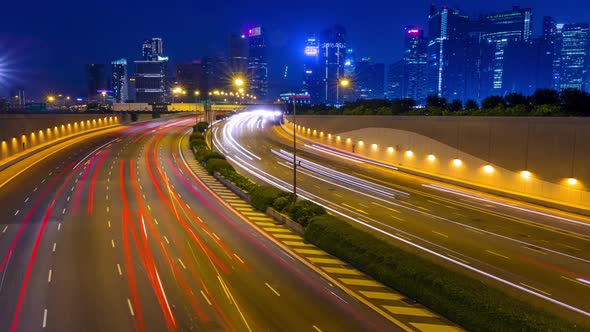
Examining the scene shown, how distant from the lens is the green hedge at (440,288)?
1550cm

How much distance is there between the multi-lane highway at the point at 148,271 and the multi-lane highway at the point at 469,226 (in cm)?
817

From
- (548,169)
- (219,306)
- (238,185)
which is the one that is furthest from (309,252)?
(548,169)

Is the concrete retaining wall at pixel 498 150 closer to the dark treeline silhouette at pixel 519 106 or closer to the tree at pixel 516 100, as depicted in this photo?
the dark treeline silhouette at pixel 519 106

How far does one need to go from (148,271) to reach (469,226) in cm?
2193

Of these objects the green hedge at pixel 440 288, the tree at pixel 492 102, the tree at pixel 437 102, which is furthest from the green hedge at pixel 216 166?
the tree at pixel 492 102

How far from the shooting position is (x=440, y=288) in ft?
61.1

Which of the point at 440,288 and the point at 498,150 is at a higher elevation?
the point at 498,150

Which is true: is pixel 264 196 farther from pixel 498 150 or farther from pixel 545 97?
pixel 545 97

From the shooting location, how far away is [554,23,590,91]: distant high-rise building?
15600 centimetres

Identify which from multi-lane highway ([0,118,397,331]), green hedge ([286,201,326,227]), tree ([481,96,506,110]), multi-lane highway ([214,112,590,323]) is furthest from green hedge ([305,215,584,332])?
tree ([481,96,506,110])

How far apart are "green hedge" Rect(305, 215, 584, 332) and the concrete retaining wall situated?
72.8ft

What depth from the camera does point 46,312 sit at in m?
18.2

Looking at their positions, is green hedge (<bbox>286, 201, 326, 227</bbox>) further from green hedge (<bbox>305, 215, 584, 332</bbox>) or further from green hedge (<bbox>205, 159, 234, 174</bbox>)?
green hedge (<bbox>205, 159, 234, 174</bbox>)

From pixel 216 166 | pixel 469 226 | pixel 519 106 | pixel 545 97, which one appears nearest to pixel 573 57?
pixel 545 97
